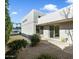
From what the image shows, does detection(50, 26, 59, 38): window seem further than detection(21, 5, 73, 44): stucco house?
Yes

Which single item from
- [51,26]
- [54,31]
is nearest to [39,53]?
[54,31]

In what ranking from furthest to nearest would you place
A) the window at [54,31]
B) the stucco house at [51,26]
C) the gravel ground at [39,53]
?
1. the window at [54,31]
2. the stucco house at [51,26]
3. the gravel ground at [39,53]

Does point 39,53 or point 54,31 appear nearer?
point 39,53

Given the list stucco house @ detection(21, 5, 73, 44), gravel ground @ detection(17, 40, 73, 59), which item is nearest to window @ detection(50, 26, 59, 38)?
stucco house @ detection(21, 5, 73, 44)

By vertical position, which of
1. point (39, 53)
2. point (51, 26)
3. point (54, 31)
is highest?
point (51, 26)

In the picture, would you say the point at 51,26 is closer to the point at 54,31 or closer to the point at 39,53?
the point at 54,31

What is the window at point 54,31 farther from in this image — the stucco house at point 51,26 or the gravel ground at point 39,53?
the gravel ground at point 39,53

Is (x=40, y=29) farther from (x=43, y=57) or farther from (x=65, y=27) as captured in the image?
(x=43, y=57)

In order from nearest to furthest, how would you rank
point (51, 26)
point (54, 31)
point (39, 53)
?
point (39, 53), point (54, 31), point (51, 26)

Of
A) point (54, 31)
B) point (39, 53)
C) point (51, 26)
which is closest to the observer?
point (39, 53)

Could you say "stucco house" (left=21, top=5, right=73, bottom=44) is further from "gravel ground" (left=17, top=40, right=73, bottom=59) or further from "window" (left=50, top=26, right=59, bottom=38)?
"gravel ground" (left=17, top=40, right=73, bottom=59)

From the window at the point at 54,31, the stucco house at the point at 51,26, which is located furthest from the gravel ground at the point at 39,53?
the window at the point at 54,31
